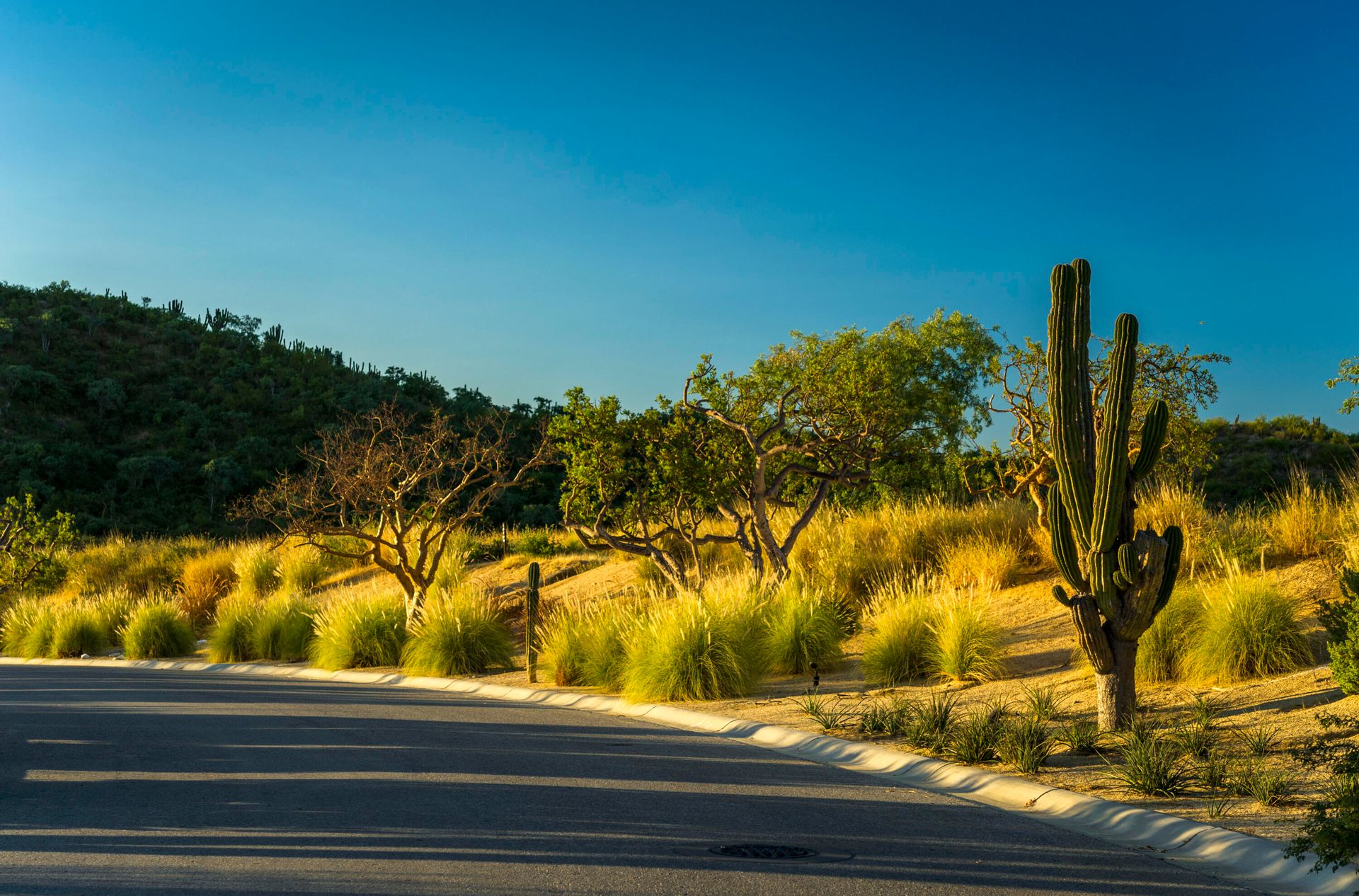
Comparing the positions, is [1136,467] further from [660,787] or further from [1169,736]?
[660,787]

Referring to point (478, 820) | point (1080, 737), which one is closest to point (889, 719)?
point (1080, 737)

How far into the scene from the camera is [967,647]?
13008 millimetres

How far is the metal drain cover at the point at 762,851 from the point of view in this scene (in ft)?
20.0

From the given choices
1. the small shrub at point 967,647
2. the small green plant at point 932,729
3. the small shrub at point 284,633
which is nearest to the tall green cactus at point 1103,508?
the small green plant at point 932,729

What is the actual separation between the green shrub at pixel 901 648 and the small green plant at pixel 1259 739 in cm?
466

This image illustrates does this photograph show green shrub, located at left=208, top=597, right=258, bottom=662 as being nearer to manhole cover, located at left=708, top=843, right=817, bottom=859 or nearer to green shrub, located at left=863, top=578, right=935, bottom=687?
green shrub, located at left=863, top=578, right=935, bottom=687

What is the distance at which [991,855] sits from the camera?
6.19m

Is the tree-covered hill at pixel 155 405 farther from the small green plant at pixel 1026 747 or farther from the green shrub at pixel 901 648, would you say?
the small green plant at pixel 1026 747

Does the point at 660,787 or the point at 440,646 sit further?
the point at 440,646

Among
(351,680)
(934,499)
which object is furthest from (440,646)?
(934,499)

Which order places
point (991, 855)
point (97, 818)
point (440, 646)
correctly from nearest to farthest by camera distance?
point (991, 855) → point (97, 818) → point (440, 646)

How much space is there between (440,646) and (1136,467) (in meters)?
12.0

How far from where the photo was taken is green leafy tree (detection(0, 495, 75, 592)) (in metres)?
33.1

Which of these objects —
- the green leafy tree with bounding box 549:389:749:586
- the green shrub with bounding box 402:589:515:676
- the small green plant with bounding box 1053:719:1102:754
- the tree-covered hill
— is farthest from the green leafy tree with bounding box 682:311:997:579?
the tree-covered hill
